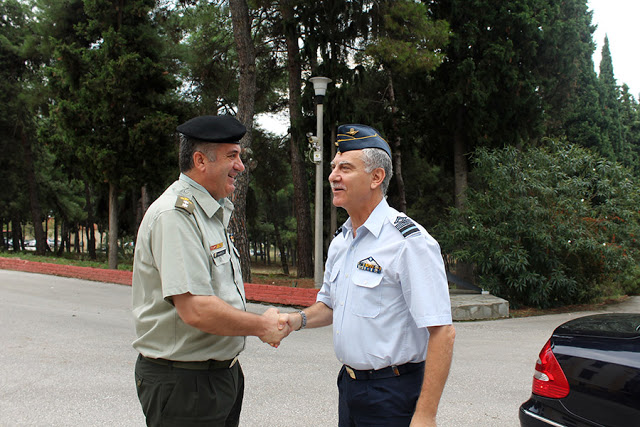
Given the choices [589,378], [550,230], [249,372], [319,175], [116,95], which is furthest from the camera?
[116,95]

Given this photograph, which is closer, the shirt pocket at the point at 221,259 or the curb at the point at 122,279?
the shirt pocket at the point at 221,259

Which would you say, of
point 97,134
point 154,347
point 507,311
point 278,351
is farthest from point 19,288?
point 154,347

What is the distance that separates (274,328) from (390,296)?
2.15 ft

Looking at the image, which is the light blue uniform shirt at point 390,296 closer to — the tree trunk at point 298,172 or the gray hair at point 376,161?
the gray hair at point 376,161

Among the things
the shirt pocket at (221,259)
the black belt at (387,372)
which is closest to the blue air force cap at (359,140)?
the shirt pocket at (221,259)

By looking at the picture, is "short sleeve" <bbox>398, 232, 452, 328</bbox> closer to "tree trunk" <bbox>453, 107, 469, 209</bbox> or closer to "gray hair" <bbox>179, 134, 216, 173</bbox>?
"gray hair" <bbox>179, 134, 216, 173</bbox>

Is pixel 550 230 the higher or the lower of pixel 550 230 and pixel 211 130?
the lower

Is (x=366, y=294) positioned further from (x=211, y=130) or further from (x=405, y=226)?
(x=211, y=130)

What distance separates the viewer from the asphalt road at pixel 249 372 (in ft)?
15.0

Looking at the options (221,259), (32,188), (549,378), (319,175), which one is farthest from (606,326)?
(32,188)

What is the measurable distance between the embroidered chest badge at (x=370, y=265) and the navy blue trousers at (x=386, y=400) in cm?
46

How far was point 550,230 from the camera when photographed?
11.3m

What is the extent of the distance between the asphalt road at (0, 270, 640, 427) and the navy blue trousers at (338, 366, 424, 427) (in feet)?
7.77

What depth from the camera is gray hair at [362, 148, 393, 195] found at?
2.41m
